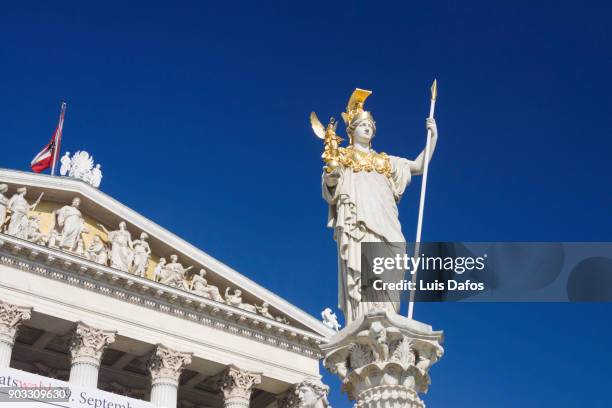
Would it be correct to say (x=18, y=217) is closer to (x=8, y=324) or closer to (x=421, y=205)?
(x=8, y=324)

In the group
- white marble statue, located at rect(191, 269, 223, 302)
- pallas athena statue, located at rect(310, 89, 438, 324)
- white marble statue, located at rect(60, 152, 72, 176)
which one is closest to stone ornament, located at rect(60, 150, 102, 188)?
white marble statue, located at rect(60, 152, 72, 176)

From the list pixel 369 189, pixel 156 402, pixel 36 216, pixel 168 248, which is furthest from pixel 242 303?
pixel 369 189

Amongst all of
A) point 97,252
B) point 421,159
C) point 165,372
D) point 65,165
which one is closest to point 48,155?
point 65,165

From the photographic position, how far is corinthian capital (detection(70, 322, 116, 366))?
27281mm

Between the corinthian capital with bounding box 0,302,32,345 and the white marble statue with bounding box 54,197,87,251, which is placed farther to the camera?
the white marble statue with bounding box 54,197,87,251

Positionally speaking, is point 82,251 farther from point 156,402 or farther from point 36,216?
point 156,402

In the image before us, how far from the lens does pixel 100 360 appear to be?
28.3 meters

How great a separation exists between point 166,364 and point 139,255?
3.86m

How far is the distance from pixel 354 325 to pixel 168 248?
2515cm

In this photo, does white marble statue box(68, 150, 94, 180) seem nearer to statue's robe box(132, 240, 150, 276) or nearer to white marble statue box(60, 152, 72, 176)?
white marble statue box(60, 152, 72, 176)

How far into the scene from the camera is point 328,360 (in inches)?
270

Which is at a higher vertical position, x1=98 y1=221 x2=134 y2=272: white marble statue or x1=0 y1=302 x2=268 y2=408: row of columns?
x1=98 y1=221 x2=134 y2=272: white marble statue

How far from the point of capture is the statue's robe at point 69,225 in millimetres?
28703

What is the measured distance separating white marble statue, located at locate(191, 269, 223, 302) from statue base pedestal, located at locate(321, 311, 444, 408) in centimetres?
2452
